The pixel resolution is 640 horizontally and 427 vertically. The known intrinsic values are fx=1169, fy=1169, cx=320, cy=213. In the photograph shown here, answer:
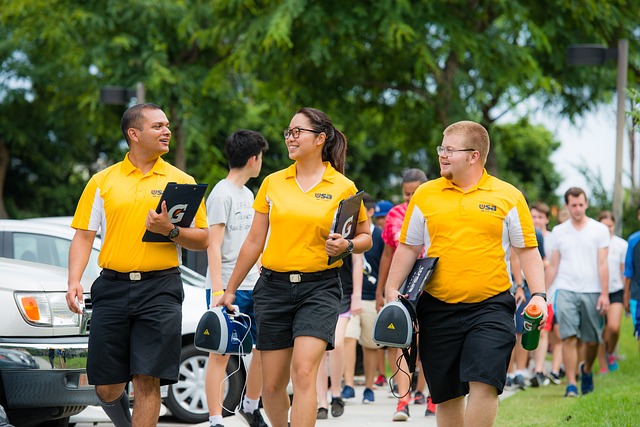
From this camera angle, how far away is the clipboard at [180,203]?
6609mm

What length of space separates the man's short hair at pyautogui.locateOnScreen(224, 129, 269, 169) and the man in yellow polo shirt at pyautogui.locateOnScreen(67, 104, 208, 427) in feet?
5.18

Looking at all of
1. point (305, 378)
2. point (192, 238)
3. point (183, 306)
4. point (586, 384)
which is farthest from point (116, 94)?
point (305, 378)

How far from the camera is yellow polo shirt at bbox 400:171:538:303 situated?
6312mm

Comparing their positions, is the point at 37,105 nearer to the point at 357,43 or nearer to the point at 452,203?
the point at 357,43

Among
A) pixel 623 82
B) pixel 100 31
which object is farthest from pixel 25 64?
pixel 623 82

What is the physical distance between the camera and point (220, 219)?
826cm

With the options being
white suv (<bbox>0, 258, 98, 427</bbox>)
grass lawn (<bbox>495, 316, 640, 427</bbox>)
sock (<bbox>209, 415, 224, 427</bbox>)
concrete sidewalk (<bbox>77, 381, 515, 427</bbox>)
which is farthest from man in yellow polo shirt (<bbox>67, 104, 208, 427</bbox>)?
grass lawn (<bbox>495, 316, 640, 427</bbox>)

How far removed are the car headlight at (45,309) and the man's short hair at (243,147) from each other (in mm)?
1643

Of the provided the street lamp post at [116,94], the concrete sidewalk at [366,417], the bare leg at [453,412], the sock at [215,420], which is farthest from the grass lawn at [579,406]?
the street lamp post at [116,94]

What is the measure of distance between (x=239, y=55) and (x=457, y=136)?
568 inches

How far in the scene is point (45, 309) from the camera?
24.7 ft

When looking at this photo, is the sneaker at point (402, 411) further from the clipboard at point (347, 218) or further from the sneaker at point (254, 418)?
the clipboard at point (347, 218)

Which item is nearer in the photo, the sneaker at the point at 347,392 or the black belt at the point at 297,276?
the black belt at the point at 297,276

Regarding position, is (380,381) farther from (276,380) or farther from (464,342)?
(464,342)
